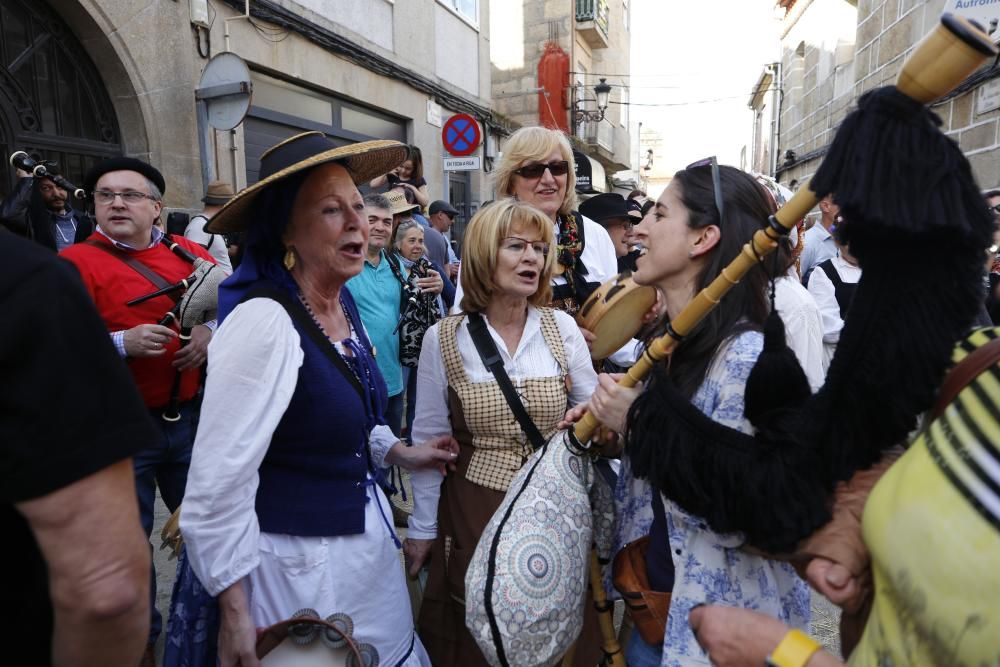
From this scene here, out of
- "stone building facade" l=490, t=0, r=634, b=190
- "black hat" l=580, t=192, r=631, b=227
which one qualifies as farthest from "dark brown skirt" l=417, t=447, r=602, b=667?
"stone building facade" l=490, t=0, r=634, b=190

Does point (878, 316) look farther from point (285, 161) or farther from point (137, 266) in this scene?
point (137, 266)

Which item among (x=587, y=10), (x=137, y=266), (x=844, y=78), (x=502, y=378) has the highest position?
(x=587, y=10)

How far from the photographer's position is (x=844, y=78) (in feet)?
34.8

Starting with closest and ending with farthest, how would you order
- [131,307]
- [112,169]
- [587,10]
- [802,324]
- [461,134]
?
[802,324], [131,307], [112,169], [461,134], [587,10]

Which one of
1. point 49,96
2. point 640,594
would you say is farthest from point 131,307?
point 49,96

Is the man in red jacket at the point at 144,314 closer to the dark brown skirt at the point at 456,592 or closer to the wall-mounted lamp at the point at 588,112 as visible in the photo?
the dark brown skirt at the point at 456,592

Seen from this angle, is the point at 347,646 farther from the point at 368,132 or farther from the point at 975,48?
the point at 368,132

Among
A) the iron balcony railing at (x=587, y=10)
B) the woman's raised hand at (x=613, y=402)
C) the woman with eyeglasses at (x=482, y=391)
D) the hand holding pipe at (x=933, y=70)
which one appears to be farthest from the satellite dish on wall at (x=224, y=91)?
the iron balcony railing at (x=587, y=10)

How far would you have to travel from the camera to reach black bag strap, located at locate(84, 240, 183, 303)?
3041 mm

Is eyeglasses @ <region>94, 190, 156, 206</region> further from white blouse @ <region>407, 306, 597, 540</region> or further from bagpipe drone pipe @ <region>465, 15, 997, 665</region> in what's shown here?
bagpipe drone pipe @ <region>465, 15, 997, 665</region>

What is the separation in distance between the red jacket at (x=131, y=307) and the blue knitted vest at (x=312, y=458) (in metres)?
1.62

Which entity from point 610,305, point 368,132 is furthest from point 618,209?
point 368,132

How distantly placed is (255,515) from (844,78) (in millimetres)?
12286

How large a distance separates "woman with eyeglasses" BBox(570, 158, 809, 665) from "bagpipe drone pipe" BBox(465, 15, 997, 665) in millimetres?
26
